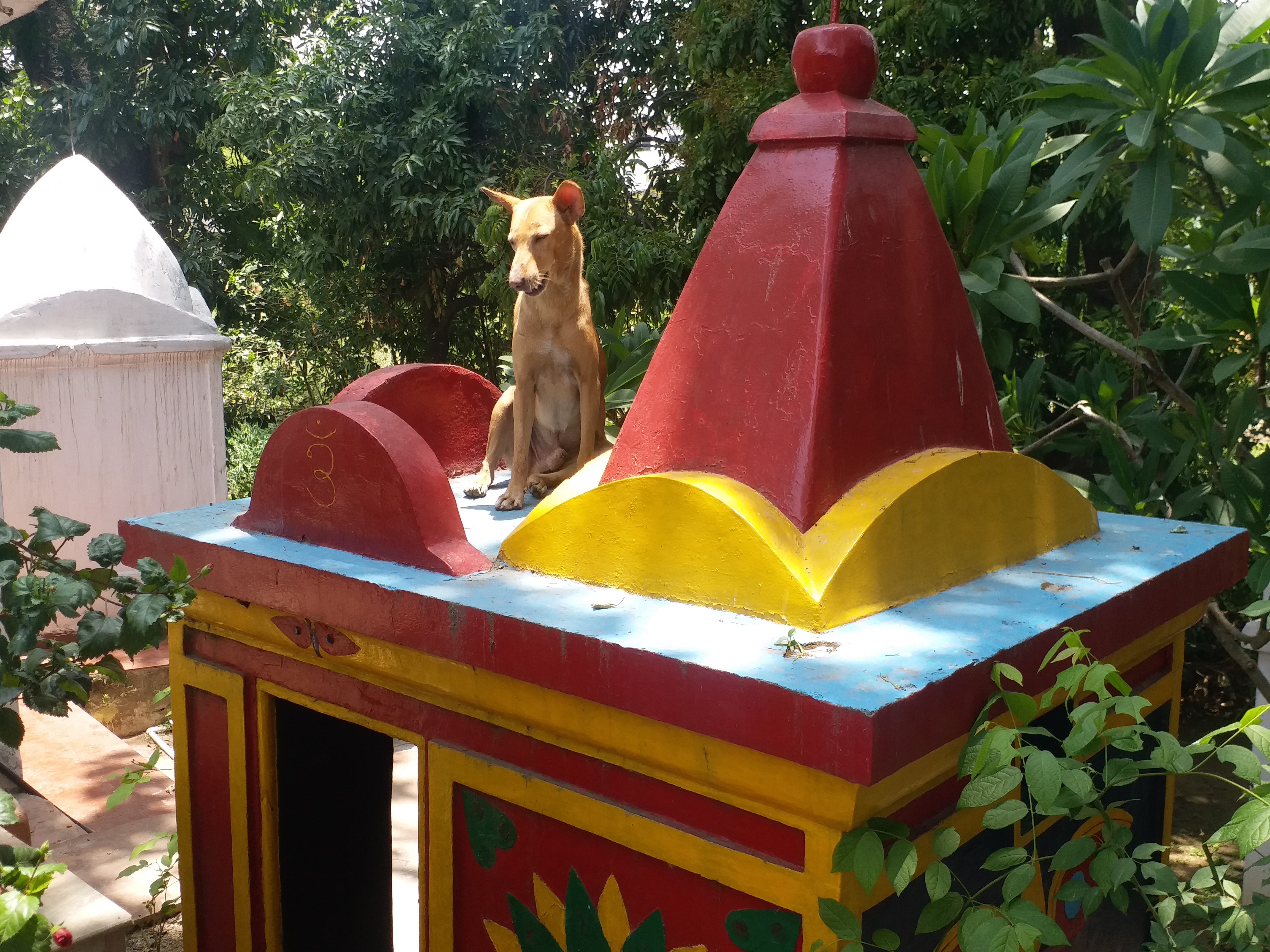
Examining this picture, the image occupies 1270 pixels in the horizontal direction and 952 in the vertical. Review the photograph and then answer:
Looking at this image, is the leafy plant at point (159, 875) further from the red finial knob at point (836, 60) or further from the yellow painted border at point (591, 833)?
the red finial knob at point (836, 60)

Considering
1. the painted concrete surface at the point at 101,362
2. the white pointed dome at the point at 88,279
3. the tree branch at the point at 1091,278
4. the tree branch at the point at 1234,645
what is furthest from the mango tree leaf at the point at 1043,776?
the white pointed dome at the point at 88,279

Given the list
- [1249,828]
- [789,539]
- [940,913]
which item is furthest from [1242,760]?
[789,539]

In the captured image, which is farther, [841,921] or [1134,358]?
[1134,358]

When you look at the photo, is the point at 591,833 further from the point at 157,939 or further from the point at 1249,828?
the point at 157,939

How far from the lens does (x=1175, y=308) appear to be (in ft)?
19.3

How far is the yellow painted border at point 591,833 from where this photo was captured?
160cm

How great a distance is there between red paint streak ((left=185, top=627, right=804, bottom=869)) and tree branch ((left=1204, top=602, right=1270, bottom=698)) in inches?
106

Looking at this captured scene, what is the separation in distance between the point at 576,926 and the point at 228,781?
112cm

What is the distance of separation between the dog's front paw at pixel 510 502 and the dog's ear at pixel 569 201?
2.21 ft

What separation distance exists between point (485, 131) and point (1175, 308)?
7455mm

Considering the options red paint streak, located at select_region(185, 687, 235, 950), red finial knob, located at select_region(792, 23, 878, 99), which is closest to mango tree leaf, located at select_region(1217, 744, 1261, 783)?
red finial knob, located at select_region(792, 23, 878, 99)

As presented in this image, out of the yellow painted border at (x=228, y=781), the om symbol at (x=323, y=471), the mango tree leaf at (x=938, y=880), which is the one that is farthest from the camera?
the yellow painted border at (x=228, y=781)

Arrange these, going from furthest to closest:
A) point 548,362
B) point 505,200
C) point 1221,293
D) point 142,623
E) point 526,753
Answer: point 1221,293
point 548,362
point 505,200
point 526,753
point 142,623

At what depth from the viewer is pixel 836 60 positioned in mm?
2051
